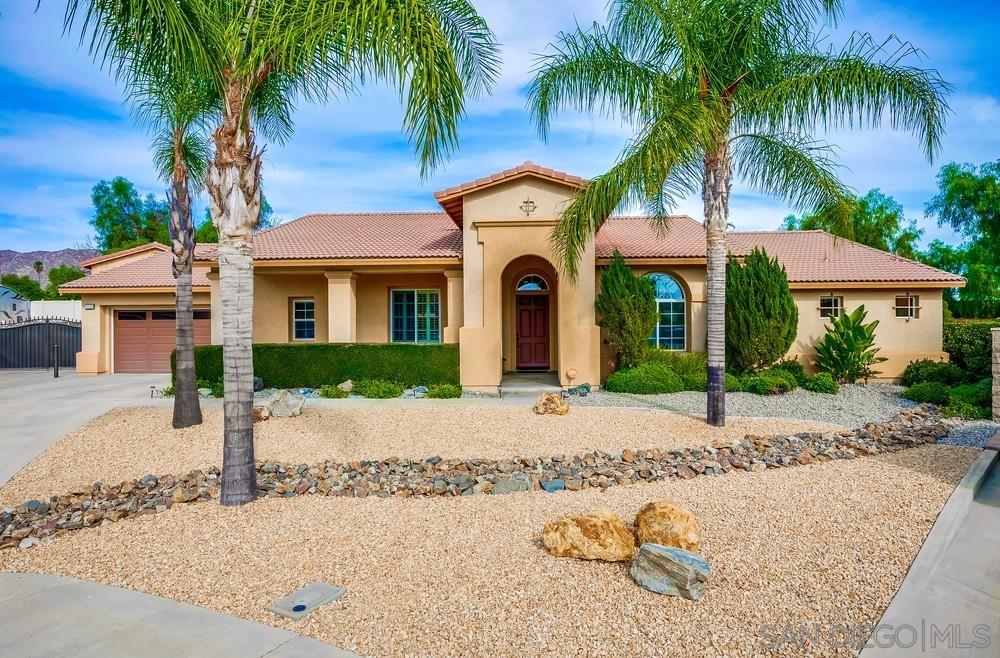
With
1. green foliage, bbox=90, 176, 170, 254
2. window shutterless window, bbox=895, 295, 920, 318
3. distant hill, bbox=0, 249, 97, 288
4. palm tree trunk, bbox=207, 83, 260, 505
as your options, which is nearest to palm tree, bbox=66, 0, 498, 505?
palm tree trunk, bbox=207, 83, 260, 505

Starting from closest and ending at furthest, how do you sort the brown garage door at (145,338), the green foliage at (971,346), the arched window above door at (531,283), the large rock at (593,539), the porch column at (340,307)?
the large rock at (593,539), the green foliage at (971,346), the porch column at (340,307), the arched window above door at (531,283), the brown garage door at (145,338)

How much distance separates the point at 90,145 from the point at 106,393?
13.0 m

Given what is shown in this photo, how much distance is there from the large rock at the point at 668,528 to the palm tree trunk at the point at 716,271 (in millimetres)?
5293

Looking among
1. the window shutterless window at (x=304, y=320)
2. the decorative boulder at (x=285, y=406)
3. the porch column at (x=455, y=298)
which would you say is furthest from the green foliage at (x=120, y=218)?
the decorative boulder at (x=285, y=406)

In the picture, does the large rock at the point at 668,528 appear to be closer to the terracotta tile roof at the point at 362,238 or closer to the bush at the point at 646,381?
the bush at the point at 646,381

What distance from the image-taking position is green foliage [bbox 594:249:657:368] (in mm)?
13656

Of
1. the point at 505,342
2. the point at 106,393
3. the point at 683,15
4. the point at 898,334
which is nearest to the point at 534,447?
the point at 683,15

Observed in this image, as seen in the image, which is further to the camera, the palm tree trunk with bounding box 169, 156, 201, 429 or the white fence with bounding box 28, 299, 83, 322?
the white fence with bounding box 28, 299, 83, 322

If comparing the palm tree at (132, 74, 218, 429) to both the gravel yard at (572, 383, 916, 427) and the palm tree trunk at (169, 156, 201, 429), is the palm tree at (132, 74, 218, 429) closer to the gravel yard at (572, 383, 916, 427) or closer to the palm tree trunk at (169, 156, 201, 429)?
the palm tree trunk at (169, 156, 201, 429)

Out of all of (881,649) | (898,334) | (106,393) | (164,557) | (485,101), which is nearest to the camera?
(881,649)

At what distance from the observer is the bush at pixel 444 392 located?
12469mm

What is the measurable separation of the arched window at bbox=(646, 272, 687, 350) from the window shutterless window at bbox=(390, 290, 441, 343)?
21.9 ft

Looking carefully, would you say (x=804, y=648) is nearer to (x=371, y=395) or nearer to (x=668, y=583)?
(x=668, y=583)

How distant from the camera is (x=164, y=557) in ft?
14.9
